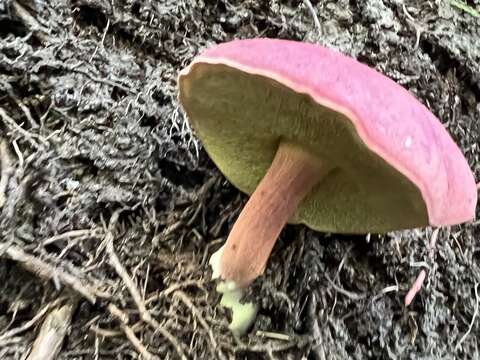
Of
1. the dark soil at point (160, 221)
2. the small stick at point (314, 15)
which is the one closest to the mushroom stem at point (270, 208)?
the dark soil at point (160, 221)

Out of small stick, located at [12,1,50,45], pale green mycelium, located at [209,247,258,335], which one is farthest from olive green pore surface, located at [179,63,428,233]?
small stick, located at [12,1,50,45]

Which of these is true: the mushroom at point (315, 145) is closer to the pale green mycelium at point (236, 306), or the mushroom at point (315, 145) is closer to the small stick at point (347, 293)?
the pale green mycelium at point (236, 306)

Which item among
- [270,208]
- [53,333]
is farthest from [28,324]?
[270,208]

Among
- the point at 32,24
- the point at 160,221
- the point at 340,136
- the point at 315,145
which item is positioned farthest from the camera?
the point at 32,24

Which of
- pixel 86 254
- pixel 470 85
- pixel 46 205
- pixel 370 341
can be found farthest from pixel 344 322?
pixel 470 85

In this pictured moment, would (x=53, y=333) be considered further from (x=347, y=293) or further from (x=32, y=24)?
(x=32, y=24)

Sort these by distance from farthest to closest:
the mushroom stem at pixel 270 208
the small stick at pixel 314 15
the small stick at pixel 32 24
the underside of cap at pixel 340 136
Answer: the small stick at pixel 314 15
the small stick at pixel 32 24
the mushroom stem at pixel 270 208
the underside of cap at pixel 340 136

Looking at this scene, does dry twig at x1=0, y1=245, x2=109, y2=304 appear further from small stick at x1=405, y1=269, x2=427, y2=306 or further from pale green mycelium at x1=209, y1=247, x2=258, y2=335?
small stick at x1=405, y1=269, x2=427, y2=306

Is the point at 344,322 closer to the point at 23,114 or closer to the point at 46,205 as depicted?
the point at 46,205
